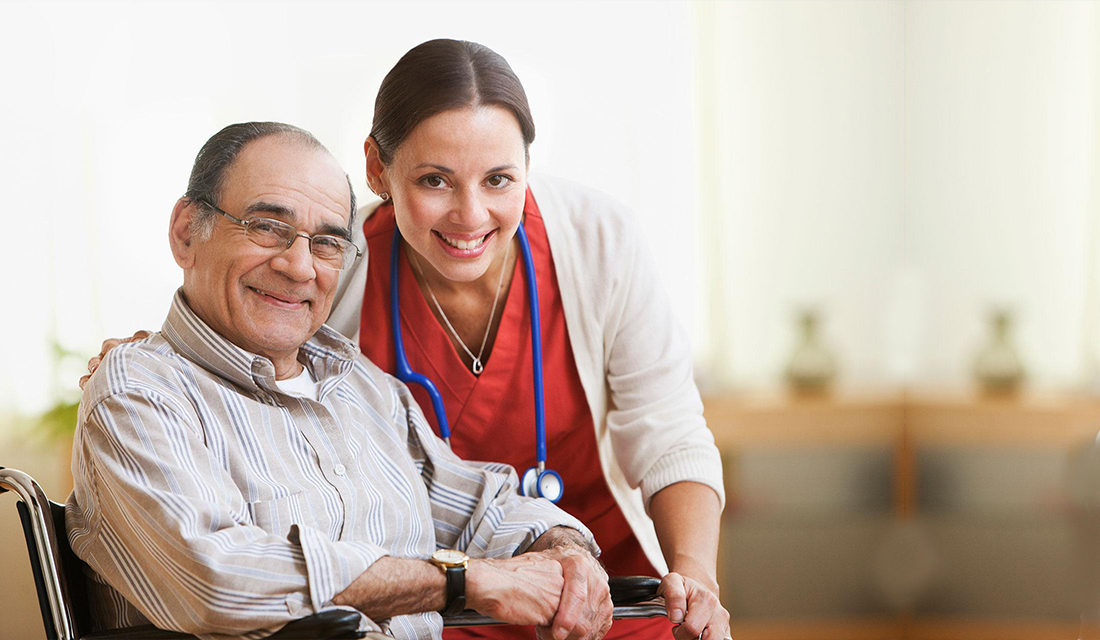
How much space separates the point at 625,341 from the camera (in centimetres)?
180

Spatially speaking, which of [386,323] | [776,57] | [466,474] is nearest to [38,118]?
[386,323]

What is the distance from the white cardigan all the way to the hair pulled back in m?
0.23

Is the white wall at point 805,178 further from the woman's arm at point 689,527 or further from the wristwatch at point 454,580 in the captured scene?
the wristwatch at point 454,580

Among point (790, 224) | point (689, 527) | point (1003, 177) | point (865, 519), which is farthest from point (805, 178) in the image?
point (689, 527)

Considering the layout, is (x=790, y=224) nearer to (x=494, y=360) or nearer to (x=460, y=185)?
(x=494, y=360)

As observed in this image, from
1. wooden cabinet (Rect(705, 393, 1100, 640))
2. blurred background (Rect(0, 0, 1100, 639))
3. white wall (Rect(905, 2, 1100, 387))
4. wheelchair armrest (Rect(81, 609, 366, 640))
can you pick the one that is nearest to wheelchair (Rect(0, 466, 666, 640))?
wheelchair armrest (Rect(81, 609, 366, 640))

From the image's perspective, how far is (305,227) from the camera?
148cm

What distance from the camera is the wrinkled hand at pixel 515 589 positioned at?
136 centimetres

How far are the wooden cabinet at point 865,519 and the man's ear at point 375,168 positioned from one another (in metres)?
1.28

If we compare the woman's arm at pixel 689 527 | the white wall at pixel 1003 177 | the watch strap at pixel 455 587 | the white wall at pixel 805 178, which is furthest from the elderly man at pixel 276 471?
the white wall at pixel 1003 177

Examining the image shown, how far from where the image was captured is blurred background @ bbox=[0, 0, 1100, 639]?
215cm

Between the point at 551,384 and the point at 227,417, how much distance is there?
2.04 ft

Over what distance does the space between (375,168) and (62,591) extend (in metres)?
0.81

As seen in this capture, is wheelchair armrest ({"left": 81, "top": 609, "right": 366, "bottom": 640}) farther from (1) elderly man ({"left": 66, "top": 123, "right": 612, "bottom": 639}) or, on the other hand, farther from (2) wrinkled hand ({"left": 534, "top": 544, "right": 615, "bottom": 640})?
(2) wrinkled hand ({"left": 534, "top": 544, "right": 615, "bottom": 640})
